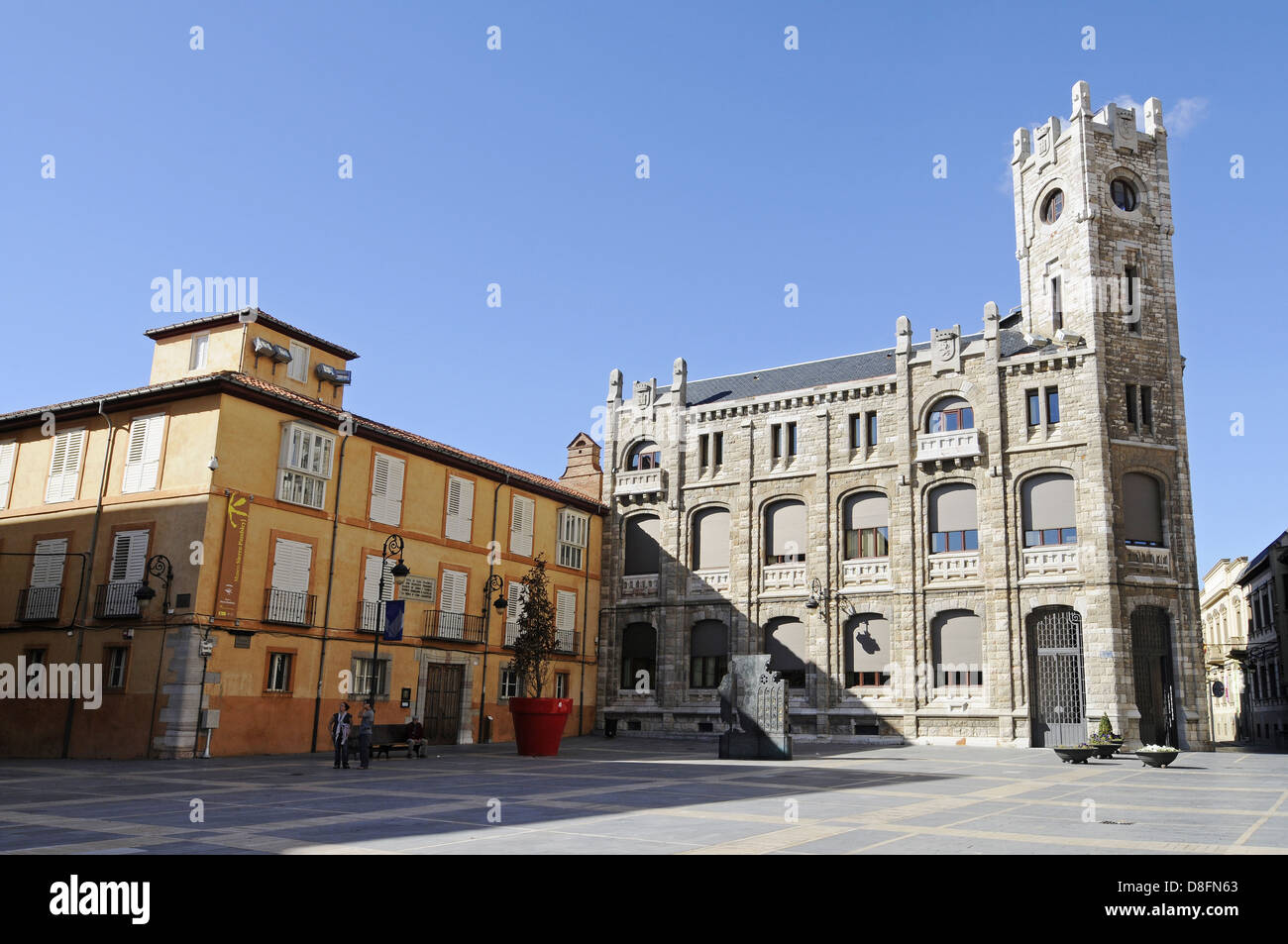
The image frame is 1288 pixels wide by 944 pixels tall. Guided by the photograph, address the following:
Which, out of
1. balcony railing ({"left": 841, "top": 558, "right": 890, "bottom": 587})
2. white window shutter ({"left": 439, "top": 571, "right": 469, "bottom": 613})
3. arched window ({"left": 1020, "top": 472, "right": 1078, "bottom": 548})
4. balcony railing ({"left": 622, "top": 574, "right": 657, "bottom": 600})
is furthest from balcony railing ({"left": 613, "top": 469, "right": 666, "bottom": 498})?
arched window ({"left": 1020, "top": 472, "right": 1078, "bottom": 548})

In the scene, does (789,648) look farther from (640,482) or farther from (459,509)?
(459,509)

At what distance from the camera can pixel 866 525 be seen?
36.9 m

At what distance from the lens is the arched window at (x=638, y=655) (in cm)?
4034

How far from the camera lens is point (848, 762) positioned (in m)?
24.9

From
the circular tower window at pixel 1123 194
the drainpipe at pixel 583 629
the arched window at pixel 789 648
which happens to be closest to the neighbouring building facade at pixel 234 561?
the drainpipe at pixel 583 629

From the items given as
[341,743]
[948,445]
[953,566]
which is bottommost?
[341,743]

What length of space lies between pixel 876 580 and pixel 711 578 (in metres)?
6.89

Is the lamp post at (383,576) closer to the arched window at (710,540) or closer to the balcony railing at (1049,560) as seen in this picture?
the arched window at (710,540)

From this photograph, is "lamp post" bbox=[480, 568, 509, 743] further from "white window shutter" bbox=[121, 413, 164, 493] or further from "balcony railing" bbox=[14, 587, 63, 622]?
"balcony railing" bbox=[14, 587, 63, 622]

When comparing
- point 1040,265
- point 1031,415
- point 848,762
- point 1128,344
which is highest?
point 1040,265

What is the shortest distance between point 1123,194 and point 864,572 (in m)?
16.7

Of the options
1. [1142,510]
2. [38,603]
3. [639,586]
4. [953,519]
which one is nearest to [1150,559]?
[1142,510]
